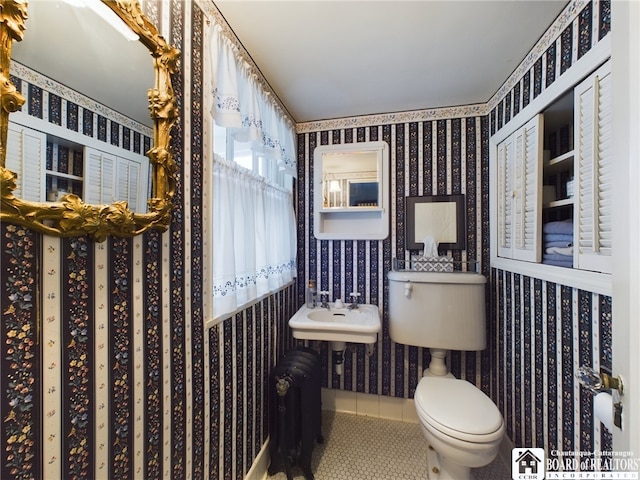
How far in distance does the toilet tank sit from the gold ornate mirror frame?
1.50 metres

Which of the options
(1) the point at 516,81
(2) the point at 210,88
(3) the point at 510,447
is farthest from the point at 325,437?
(1) the point at 516,81

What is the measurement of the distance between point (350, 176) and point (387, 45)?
919 mm

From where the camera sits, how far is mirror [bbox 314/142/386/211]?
2033 millimetres

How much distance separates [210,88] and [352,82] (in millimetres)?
894

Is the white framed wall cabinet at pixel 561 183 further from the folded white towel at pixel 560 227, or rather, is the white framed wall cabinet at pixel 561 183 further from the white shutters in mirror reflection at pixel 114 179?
the white shutters in mirror reflection at pixel 114 179

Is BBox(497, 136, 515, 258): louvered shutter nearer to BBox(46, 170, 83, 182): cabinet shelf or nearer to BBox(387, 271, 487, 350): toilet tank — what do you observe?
BBox(387, 271, 487, 350): toilet tank

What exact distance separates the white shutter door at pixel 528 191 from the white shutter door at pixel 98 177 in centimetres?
172

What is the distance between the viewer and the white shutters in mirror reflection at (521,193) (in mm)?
1299

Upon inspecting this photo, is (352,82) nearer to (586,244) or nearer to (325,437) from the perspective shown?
(586,244)

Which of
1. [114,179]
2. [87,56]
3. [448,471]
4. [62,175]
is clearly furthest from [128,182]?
[448,471]

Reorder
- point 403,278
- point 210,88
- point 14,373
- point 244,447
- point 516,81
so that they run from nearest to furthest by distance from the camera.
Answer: point 14,373 → point 210,88 → point 244,447 → point 516,81 → point 403,278

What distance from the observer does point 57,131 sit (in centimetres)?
58

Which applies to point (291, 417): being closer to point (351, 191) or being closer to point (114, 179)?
point (114, 179)

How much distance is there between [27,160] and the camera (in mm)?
539
